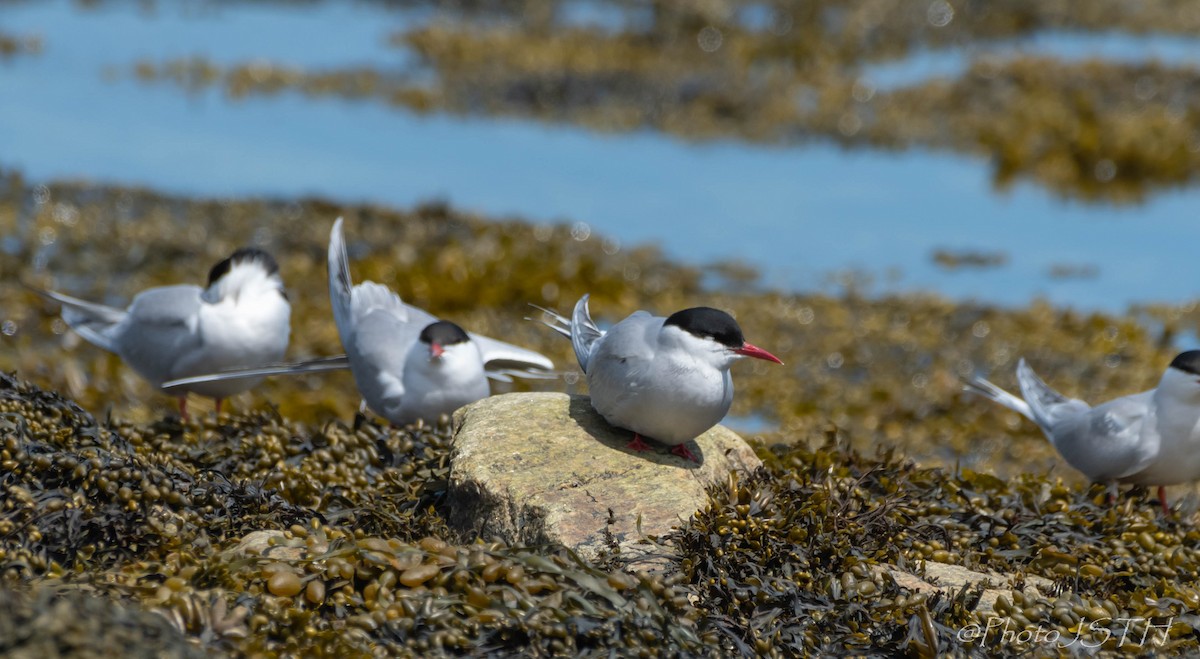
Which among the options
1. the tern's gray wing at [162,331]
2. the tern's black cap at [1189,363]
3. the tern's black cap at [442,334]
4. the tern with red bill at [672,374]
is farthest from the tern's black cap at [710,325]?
the tern's gray wing at [162,331]

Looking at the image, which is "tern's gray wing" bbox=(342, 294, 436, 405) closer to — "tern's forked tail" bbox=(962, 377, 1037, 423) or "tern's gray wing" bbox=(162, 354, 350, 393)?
"tern's gray wing" bbox=(162, 354, 350, 393)

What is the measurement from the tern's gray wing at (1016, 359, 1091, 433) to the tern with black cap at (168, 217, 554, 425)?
2.29 m

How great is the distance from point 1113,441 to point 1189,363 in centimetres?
44

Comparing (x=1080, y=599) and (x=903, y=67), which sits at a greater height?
(x=903, y=67)

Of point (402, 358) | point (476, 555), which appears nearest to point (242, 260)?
point (402, 358)

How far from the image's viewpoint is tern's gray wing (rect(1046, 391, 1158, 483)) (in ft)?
17.1

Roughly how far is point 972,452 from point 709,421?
10.9ft

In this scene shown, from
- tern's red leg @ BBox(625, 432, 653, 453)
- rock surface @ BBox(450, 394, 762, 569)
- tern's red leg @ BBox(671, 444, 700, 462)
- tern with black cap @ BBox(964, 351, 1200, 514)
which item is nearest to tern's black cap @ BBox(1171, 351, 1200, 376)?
tern with black cap @ BBox(964, 351, 1200, 514)

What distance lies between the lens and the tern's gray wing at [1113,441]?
5.23 m

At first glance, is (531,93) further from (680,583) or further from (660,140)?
(680,583)

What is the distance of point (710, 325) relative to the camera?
4242 mm

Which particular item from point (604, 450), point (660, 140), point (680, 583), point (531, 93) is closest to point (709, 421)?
point (604, 450)

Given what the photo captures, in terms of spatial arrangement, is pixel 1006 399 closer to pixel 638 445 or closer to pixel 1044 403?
pixel 1044 403

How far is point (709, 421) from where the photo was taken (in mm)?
4258
